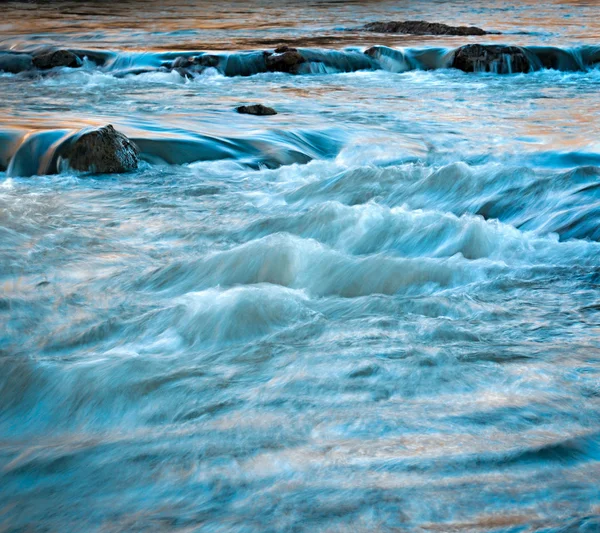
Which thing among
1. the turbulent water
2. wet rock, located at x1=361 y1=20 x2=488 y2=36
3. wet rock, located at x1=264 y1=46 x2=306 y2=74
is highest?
wet rock, located at x1=361 y1=20 x2=488 y2=36

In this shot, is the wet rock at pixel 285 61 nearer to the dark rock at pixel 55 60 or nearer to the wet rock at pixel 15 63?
the dark rock at pixel 55 60

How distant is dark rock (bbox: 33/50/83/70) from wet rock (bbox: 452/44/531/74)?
280 inches

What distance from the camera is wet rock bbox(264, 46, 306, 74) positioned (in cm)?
1387

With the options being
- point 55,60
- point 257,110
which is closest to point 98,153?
point 257,110

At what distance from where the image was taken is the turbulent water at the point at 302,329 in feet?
6.67

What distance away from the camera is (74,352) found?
10.0 feet

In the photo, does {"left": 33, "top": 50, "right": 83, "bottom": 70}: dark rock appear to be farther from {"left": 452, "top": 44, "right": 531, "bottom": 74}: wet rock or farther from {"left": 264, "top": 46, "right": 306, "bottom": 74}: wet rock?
{"left": 452, "top": 44, "right": 531, "bottom": 74}: wet rock

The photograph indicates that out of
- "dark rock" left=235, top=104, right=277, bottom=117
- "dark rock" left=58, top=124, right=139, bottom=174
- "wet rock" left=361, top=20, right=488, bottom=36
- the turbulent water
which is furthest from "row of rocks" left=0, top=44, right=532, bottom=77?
"dark rock" left=58, top=124, right=139, bottom=174

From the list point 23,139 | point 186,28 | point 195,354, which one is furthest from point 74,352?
point 186,28

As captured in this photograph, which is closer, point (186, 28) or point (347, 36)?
point (347, 36)

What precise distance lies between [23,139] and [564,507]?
605 cm

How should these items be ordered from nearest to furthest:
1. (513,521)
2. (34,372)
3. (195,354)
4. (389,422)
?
(513,521) → (389,422) → (34,372) → (195,354)

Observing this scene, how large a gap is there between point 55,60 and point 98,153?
8.74 meters

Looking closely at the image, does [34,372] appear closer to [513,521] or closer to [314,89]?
[513,521]
